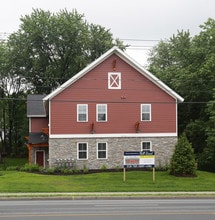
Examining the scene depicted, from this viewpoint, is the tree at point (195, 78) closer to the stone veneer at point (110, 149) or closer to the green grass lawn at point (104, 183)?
the stone veneer at point (110, 149)

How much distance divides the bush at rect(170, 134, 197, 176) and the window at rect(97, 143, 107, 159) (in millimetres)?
6181

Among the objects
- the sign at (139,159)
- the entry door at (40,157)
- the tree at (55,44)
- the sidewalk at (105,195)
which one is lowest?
the sidewalk at (105,195)

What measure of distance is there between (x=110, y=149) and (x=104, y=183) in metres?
7.43

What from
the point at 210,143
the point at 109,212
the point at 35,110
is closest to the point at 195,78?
the point at 210,143

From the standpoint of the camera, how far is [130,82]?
35.2m

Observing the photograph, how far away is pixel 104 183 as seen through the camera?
27.7 m

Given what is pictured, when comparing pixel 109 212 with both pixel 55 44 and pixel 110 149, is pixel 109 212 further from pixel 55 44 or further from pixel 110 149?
pixel 55 44

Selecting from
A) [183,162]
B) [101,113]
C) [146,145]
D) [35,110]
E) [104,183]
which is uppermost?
[35,110]

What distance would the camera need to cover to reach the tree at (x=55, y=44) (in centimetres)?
5547

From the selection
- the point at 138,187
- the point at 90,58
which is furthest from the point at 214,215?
the point at 90,58

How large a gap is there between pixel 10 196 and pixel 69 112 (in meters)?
12.5

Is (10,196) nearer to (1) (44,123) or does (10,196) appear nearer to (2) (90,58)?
(1) (44,123)

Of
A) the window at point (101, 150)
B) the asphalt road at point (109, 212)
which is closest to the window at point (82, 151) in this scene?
the window at point (101, 150)

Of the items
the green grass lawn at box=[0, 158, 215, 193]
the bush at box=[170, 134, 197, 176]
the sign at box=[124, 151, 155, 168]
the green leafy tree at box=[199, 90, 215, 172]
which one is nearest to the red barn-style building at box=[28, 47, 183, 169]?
the green grass lawn at box=[0, 158, 215, 193]
